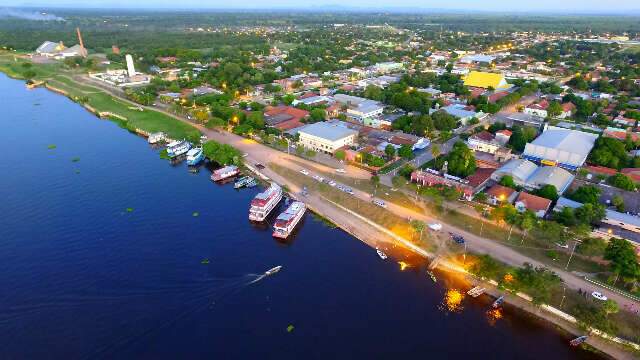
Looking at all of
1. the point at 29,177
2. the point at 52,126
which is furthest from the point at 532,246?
the point at 52,126

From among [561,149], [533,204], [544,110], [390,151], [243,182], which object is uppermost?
[561,149]

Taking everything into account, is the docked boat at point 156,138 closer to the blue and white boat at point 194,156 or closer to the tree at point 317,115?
the blue and white boat at point 194,156

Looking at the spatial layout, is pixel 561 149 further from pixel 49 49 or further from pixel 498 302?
pixel 49 49

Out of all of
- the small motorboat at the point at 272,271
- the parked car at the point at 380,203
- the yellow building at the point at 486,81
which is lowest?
the small motorboat at the point at 272,271

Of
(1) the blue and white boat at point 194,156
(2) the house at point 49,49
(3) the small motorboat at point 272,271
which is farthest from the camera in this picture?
(2) the house at point 49,49

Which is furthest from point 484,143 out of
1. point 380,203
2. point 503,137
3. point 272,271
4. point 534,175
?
point 272,271

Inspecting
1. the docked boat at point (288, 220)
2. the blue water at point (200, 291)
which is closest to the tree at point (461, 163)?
the blue water at point (200, 291)

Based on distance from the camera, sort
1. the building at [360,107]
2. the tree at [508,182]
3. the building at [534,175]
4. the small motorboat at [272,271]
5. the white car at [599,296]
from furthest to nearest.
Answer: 1. the building at [360,107]
2. the building at [534,175]
3. the tree at [508,182]
4. the small motorboat at [272,271]
5. the white car at [599,296]
